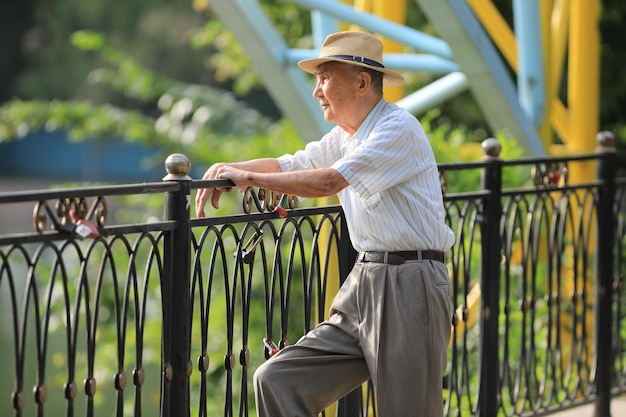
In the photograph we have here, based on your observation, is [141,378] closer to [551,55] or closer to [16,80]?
[551,55]

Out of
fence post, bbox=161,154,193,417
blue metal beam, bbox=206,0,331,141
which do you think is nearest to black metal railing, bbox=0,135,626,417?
fence post, bbox=161,154,193,417

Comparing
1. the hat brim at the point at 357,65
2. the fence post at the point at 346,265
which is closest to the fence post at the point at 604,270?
the fence post at the point at 346,265

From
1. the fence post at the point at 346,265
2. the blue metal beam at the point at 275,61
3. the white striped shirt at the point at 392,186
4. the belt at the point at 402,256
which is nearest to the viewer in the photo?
the white striped shirt at the point at 392,186

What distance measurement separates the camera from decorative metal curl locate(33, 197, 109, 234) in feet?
10.3

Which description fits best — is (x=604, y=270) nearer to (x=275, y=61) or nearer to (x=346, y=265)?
(x=346, y=265)

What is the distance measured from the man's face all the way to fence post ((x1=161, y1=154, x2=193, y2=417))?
0.50 metres

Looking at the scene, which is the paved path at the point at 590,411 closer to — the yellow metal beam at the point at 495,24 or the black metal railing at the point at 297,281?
the black metal railing at the point at 297,281

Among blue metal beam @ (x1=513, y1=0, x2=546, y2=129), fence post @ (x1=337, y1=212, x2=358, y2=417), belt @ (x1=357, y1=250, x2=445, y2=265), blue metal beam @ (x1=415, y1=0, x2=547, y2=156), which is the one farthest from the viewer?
blue metal beam @ (x1=513, y1=0, x2=546, y2=129)

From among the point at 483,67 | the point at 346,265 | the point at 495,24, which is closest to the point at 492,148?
the point at 346,265

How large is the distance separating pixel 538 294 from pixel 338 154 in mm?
4049

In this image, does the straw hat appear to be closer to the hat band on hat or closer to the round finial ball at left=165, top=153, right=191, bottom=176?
the hat band on hat

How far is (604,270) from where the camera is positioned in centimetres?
579

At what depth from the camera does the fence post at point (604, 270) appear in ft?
18.8

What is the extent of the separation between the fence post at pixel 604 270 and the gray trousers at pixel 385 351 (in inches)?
88.8
